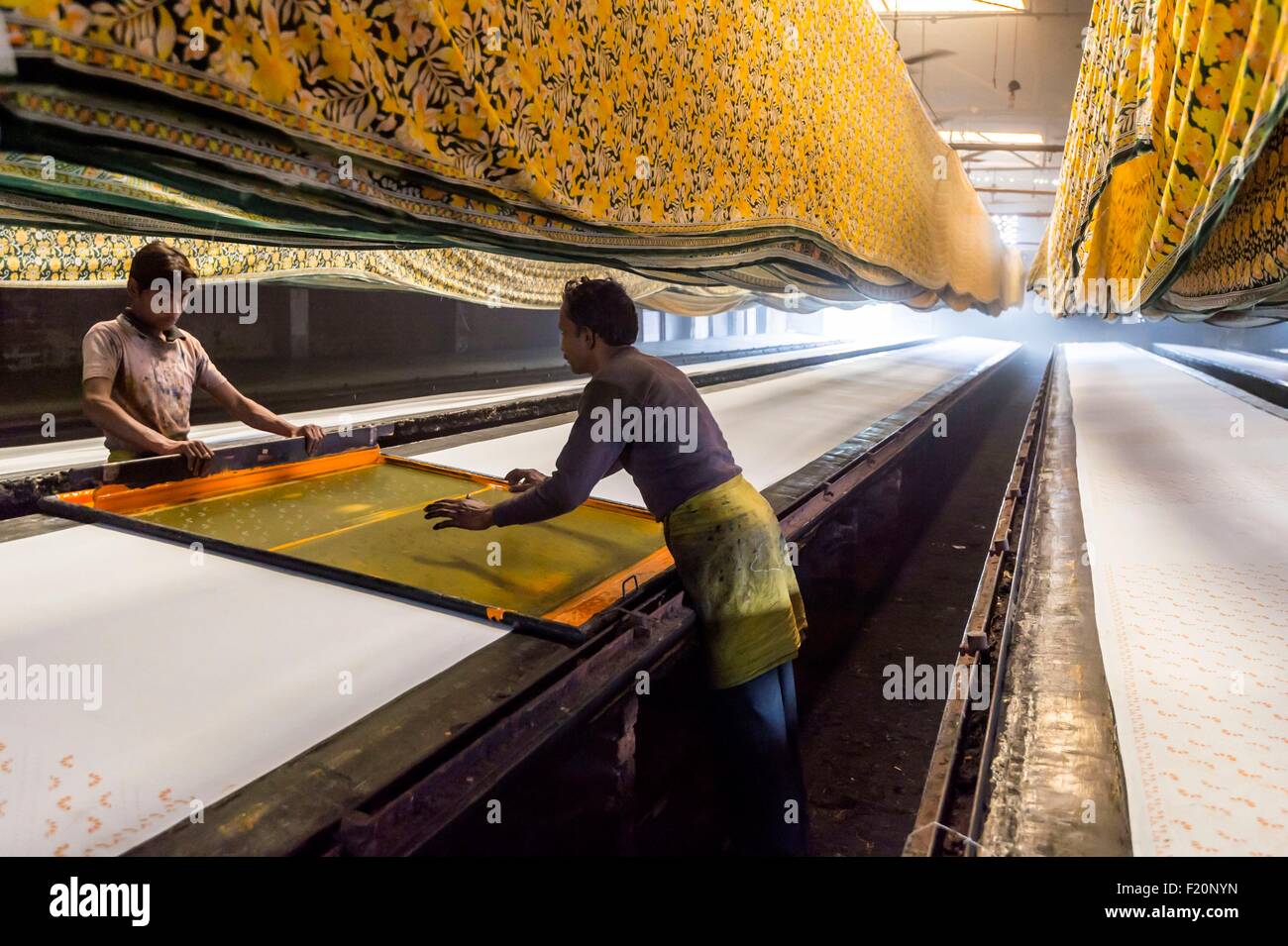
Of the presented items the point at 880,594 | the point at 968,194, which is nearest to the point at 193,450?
the point at 880,594

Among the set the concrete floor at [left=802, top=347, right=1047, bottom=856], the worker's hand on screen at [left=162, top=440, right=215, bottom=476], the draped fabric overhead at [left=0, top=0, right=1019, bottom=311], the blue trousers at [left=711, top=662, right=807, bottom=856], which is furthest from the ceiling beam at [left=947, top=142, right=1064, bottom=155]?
the worker's hand on screen at [left=162, top=440, right=215, bottom=476]

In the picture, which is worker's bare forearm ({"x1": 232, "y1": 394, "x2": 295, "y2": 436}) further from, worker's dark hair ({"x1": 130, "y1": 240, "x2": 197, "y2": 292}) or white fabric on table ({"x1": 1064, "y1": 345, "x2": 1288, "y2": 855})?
white fabric on table ({"x1": 1064, "y1": 345, "x2": 1288, "y2": 855})

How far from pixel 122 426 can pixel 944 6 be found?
6.58 m

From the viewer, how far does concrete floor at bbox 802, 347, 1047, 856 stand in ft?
9.11

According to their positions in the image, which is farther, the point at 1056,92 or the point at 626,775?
the point at 1056,92

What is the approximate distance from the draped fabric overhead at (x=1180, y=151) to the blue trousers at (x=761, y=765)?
159 cm

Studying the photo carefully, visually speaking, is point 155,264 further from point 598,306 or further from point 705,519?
point 705,519

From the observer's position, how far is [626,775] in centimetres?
189

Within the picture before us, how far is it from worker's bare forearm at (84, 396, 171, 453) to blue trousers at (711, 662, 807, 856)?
173cm

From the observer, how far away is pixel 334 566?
6.32ft

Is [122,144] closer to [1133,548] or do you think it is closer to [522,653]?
[522,653]

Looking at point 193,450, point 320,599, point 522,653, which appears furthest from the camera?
point 193,450

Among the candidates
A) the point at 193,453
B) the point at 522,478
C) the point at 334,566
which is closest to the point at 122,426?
the point at 193,453
